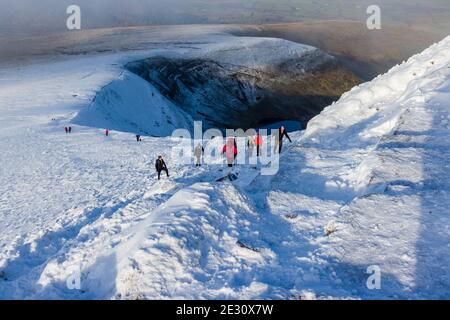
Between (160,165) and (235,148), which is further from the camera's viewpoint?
(235,148)

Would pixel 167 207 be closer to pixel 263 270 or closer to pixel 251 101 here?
pixel 263 270

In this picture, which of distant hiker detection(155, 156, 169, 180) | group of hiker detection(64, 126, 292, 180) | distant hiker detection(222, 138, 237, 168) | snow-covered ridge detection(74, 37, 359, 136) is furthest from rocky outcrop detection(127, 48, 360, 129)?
distant hiker detection(155, 156, 169, 180)

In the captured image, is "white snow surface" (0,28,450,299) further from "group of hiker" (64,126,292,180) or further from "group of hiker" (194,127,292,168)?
"group of hiker" (194,127,292,168)

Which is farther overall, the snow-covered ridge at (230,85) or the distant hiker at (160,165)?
the snow-covered ridge at (230,85)

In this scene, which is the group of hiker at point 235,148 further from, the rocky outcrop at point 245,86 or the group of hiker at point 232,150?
the rocky outcrop at point 245,86

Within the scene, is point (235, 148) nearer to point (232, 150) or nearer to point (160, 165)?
point (232, 150)

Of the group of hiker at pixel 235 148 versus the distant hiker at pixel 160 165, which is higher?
the group of hiker at pixel 235 148

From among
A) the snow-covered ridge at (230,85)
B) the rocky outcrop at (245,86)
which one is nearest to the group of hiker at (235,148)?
the snow-covered ridge at (230,85)

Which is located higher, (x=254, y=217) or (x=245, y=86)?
(x=245, y=86)

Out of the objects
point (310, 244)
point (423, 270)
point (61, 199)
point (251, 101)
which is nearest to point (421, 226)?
point (423, 270)

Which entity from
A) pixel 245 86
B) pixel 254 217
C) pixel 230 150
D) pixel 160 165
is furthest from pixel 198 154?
pixel 245 86
